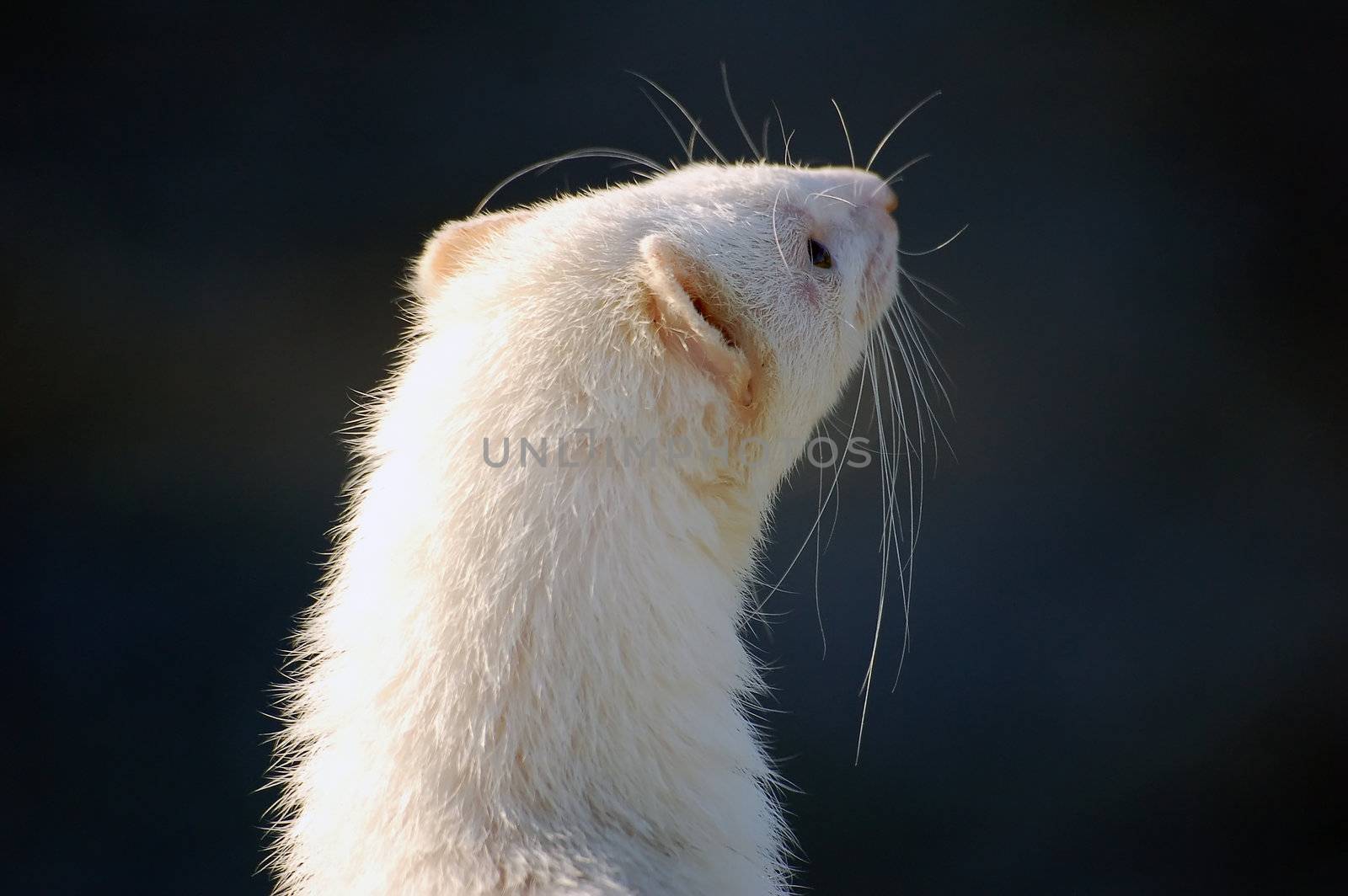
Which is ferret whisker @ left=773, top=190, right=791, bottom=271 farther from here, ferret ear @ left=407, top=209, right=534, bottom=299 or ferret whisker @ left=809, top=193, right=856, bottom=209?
ferret ear @ left=407, top=209, right=534, bottom=299

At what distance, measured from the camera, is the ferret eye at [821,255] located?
130 cm

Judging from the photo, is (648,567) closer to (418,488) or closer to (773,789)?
(418,488)

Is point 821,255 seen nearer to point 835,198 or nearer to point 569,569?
point 835,198

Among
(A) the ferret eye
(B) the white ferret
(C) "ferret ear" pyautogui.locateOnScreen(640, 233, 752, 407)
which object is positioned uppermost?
(A) the ferret eye

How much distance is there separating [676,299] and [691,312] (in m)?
0.02

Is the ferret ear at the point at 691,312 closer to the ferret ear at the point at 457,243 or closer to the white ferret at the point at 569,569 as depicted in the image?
the white ferret at the point at 569,569

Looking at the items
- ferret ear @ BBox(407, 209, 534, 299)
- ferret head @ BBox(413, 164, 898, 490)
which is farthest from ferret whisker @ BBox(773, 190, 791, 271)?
ferret ear @ BBox(407, 209, 534, 299)

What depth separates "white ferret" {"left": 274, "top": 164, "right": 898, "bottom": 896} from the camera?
1.09m

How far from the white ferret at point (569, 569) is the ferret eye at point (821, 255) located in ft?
0.08

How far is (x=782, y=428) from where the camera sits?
1.26 meters

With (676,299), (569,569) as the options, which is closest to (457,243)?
(676,299)

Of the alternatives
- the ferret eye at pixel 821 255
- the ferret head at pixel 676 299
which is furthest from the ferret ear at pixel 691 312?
→ the ferret eye at pixel 821 255

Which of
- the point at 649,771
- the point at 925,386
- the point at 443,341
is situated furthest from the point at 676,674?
the point at 925,386

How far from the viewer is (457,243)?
1298 millimetres
